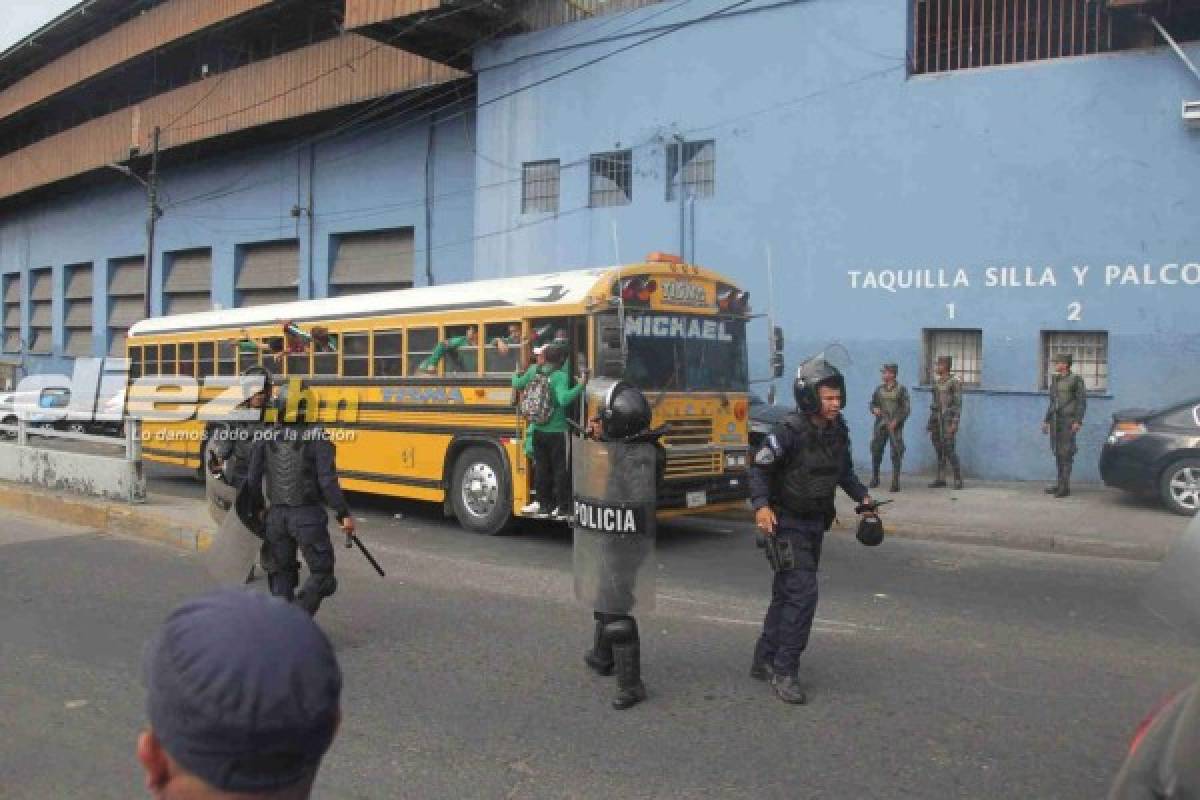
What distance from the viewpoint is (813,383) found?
541 centimetres

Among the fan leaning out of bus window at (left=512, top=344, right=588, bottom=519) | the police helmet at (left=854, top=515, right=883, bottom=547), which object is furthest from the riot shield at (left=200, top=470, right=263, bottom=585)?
the fan leaning out of bus window at (left=512, top=344, right=588, bottom=519)

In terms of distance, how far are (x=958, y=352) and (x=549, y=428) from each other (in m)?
7.66

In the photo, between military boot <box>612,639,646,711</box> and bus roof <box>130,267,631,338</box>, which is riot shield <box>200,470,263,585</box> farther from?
bus roof <box>130,267,631,338</box>

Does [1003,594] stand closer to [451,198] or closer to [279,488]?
[279,488]

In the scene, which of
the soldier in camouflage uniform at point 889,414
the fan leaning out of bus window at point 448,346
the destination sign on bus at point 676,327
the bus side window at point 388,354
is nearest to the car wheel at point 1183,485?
the soldier in camouflage uniform at point 889,414

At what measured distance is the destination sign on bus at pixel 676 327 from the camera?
995 centimetres

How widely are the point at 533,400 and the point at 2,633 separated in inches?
188

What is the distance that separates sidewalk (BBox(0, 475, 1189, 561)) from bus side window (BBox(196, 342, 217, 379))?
3.09m

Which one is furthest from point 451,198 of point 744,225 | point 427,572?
point 427,572

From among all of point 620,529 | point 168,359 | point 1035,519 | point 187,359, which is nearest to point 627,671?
point 620,529

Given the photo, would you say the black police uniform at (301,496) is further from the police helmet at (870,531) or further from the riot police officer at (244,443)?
the police helmet at (870,531)

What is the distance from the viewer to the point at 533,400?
9766 millimetres

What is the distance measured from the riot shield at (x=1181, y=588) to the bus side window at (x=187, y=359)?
596 inches

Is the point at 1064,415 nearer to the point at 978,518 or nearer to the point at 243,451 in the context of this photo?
the point at 978,518
